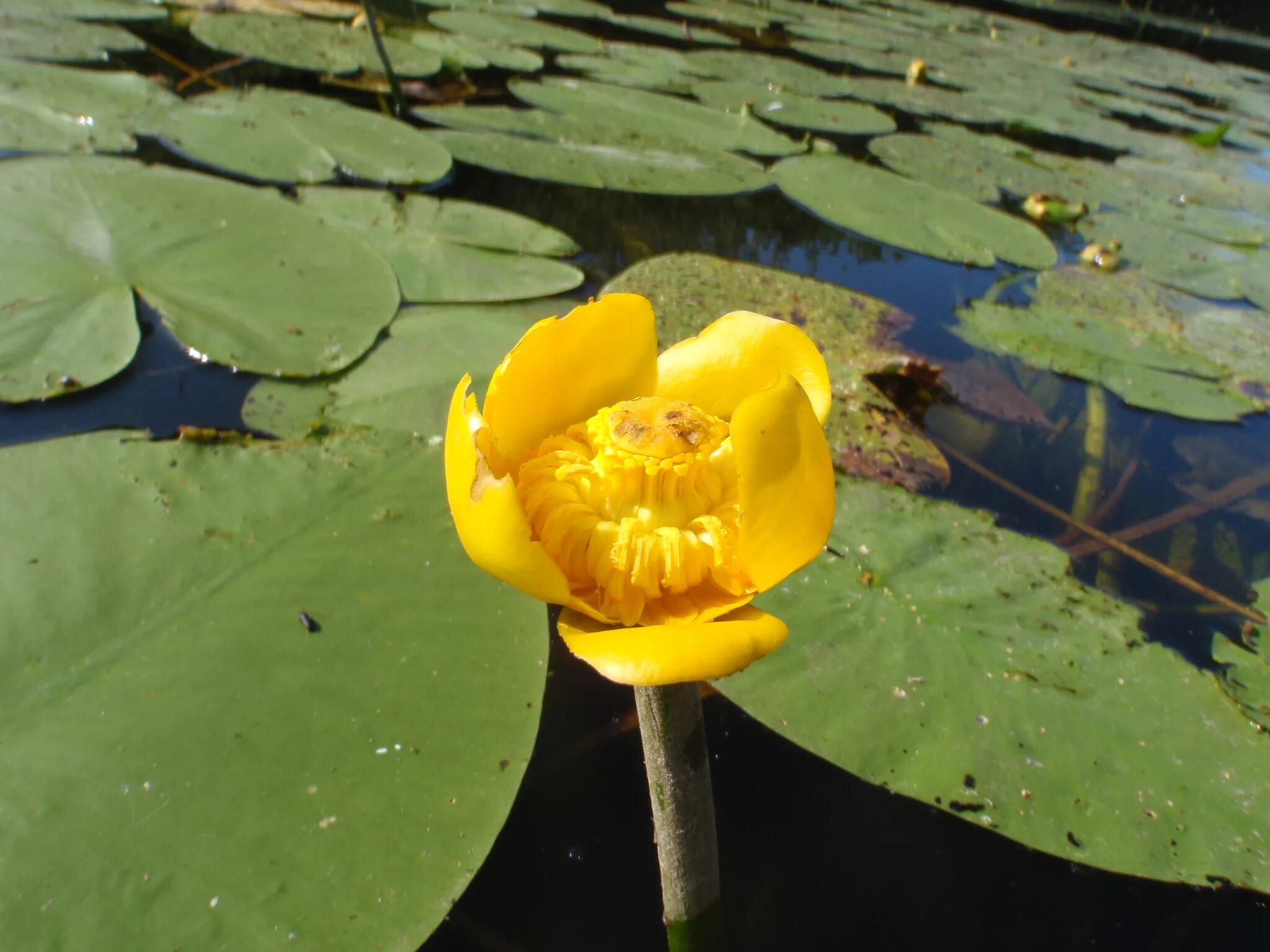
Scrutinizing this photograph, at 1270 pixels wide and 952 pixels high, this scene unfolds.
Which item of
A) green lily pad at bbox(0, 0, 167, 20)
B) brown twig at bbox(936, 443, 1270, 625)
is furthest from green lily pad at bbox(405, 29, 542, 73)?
brown twig at bbox(936, 443, 1270, 625)

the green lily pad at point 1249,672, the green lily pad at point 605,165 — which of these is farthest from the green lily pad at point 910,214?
the green lily pad at point 1249,672

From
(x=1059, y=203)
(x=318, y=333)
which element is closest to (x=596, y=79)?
(x=1059, y=203)

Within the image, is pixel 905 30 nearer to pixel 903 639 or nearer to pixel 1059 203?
pixel 1059 203

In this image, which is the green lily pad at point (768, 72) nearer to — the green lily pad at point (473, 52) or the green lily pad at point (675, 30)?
the green lily pad at point (675, 30)

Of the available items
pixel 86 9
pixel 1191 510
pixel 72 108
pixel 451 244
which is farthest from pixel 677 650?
pixel 86 9

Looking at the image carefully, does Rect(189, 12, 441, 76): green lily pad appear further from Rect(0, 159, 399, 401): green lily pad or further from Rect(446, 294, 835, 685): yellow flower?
Rect(446, 294, 835, 685): yellow flower
